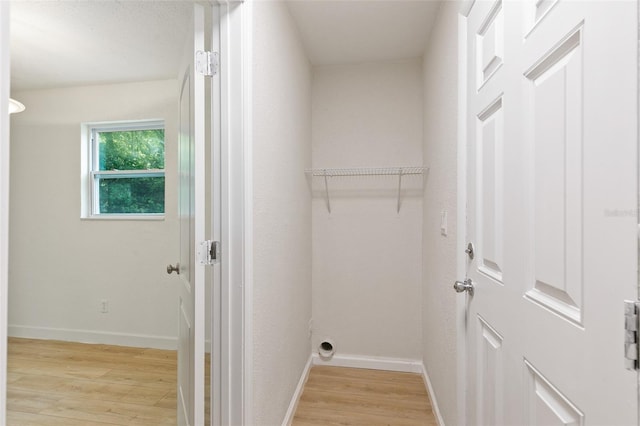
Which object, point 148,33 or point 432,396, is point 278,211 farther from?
point 148,33

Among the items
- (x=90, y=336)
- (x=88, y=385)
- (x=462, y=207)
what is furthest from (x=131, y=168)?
(x=462, y=207)

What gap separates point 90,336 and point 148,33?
9.14 feet

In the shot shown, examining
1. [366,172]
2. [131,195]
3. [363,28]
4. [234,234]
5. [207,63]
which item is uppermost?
[363,28]

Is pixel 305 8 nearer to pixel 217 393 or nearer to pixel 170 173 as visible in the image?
pixel 170 173

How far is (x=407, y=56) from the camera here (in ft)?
7.85

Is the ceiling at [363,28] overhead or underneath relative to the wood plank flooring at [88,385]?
overhead

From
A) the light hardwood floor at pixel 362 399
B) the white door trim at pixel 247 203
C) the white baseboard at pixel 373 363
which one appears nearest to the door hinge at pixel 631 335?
the white door trim at pixel 247 203

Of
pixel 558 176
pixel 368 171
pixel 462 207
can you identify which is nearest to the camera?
pixel 558 176

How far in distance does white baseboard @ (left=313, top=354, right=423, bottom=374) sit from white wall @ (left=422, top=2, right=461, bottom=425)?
16 centimetres

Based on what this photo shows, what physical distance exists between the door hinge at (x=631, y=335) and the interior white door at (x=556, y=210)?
13mm

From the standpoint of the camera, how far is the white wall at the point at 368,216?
8.02ft

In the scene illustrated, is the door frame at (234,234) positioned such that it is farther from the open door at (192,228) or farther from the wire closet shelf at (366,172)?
the wire closet shelf at (366,172)

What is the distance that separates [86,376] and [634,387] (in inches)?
125

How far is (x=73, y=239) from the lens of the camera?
9.73 ft
